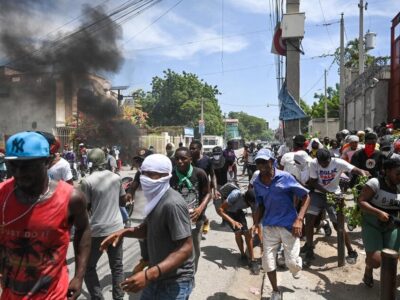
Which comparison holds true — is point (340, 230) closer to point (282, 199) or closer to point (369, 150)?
point (282, 199)

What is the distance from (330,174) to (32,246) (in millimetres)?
4182

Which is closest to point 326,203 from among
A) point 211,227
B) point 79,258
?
point 211,227

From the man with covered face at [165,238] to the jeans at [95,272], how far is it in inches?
45.8

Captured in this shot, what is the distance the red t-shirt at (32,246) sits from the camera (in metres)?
1.96

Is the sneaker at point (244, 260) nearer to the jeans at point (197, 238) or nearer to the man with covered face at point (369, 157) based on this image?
the jeans at point (197, 238)

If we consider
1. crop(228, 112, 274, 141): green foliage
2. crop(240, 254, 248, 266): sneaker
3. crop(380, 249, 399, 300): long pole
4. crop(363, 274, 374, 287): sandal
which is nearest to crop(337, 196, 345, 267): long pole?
crop(363, 274, 374, 287): sandal

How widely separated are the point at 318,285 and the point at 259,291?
27.3 inches

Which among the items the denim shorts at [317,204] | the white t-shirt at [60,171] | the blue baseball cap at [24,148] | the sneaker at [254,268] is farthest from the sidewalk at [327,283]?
the blue baseball cap at [24,148]

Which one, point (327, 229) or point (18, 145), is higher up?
point (18, 145)

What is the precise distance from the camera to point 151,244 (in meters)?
2.44

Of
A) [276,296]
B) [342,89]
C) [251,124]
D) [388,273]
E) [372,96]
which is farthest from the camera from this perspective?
[251,124]

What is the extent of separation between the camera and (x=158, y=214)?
2.38 metres

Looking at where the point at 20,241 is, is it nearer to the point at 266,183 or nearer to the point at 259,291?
the point at 266,183

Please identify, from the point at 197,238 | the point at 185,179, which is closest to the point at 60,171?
the point at 185,179
